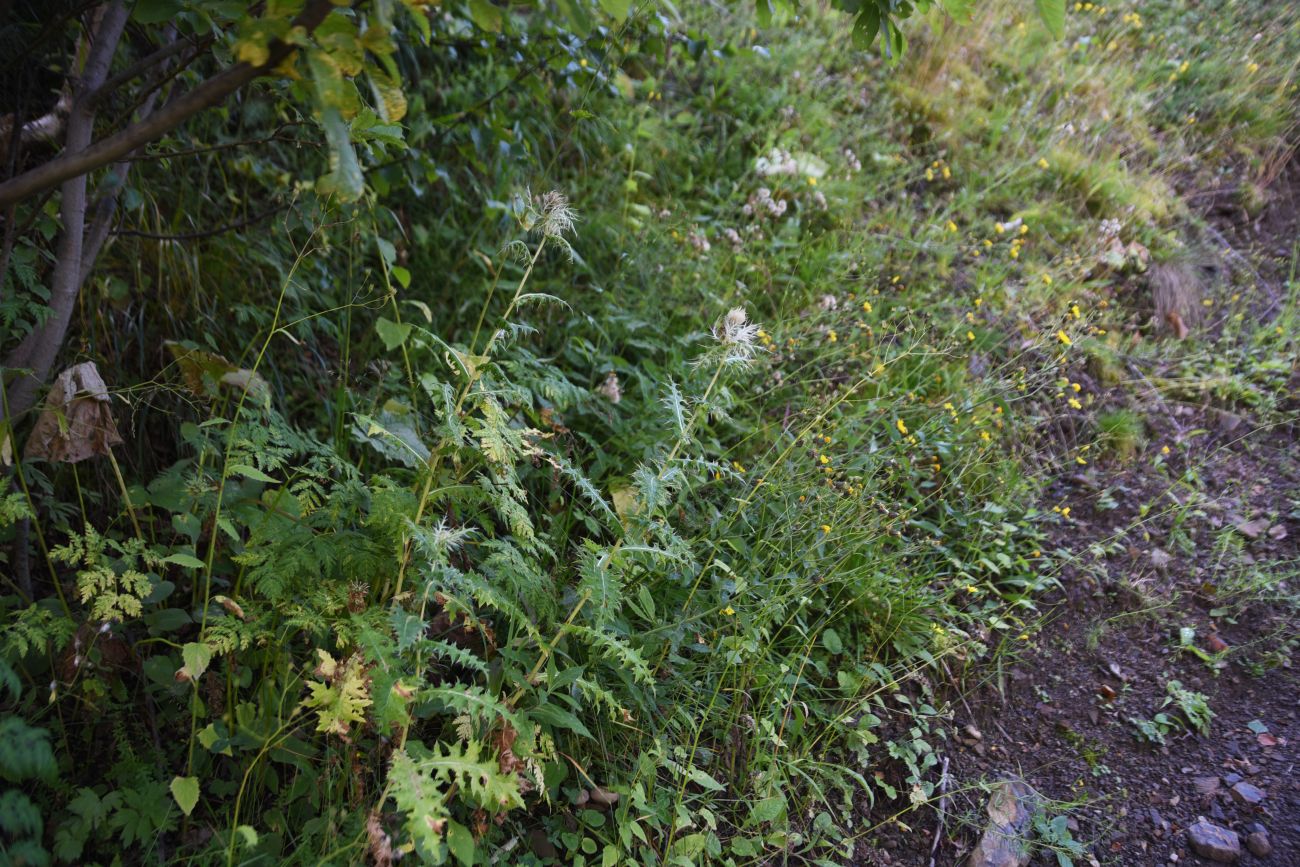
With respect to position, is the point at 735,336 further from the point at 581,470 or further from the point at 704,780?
the point at 704,780

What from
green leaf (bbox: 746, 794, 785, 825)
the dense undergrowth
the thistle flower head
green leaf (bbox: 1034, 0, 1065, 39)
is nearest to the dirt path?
the dense undergrowth

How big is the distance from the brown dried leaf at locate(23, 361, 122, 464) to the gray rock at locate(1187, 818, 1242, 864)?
3028mm

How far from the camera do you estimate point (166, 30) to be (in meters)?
2.25

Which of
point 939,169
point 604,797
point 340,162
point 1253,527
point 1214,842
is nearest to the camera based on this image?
point 340,162

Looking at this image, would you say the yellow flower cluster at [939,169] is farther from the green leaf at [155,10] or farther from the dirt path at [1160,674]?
the green leaf at [155,10]

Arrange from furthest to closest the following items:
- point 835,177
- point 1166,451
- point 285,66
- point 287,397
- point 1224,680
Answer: point 835,177, point 1166,451, point 1224,680, point 287,397, point 285,66

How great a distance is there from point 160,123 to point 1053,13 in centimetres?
155

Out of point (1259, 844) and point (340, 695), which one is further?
point (1259, 844)

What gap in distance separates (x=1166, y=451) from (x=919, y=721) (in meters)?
1.89

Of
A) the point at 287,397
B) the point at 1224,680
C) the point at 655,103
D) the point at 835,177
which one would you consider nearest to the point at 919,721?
the point at 1224,680

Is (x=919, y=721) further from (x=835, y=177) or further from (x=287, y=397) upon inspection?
(x=835, y=177)

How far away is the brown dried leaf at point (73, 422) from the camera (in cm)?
176

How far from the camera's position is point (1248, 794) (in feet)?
8.09

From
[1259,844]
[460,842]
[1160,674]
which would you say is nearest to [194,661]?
[460,842]
